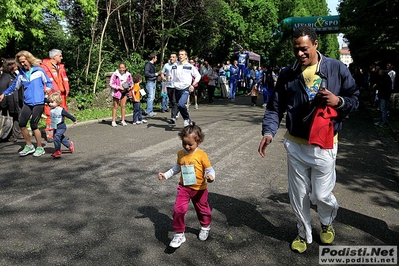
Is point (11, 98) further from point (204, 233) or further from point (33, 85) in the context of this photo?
point (204, 233)

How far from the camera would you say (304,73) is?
11.3 feet

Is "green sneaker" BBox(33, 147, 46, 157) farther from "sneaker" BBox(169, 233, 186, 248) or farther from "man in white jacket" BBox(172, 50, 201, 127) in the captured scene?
"sneaker" BBox(169, 233, 186, 248)

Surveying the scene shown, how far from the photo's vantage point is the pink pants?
359 cm

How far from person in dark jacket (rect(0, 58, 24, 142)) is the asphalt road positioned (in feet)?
1.81

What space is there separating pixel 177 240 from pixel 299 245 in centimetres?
115

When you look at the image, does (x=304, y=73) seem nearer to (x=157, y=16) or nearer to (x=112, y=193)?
(x=112, y=193)

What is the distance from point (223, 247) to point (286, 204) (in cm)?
146

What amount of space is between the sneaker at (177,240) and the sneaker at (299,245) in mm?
1043

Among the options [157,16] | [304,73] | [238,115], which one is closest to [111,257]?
[304,73]

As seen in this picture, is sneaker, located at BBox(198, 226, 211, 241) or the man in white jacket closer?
sneaker, located at BBox(198, 226, 211, 241)

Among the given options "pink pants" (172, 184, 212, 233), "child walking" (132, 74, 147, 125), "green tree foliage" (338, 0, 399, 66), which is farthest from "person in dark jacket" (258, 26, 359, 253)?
"green tree foliage" (338, 0, 399, 66)

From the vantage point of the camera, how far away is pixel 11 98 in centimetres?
834

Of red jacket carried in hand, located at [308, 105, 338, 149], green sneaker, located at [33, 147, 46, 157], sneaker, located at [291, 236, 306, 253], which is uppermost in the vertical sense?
red jacket carried in hand, located at [308, 105, 338, 149]

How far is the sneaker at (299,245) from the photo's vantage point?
357 cm
